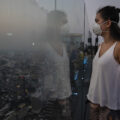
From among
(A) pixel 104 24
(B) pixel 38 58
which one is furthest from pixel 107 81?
(B) pixel 38 58

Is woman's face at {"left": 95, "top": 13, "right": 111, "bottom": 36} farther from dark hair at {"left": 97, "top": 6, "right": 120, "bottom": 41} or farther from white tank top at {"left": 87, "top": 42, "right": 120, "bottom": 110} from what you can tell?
white tank top at {"left": 87, "top": 42, "right": 120, "bottom": 110}

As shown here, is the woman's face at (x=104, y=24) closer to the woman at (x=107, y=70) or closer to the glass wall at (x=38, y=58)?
the woman at (x=107, y=70)

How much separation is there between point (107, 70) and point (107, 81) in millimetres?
78

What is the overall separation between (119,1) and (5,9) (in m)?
1.18

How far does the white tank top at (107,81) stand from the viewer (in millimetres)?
1012

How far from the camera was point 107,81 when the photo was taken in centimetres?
105

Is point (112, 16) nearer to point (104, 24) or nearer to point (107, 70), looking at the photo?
point (104, 24)

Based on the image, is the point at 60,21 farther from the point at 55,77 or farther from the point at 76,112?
the point at 76,112

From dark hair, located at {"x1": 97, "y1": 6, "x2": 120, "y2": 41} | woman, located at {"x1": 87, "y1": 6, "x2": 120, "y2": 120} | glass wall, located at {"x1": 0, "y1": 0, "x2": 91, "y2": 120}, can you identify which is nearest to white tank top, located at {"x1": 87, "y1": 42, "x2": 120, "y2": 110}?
woman, located at {"x1": 87, "y1": 6, "x2": 120, "y2": 120}

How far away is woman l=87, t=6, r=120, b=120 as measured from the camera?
1014 mm

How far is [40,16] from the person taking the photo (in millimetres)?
1133

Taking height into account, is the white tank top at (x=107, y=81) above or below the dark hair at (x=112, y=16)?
below

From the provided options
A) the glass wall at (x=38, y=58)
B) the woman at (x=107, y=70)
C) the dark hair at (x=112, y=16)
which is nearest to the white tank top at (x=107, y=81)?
the woman at (x=107, y=70)

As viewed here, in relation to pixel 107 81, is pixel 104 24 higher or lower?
higher
